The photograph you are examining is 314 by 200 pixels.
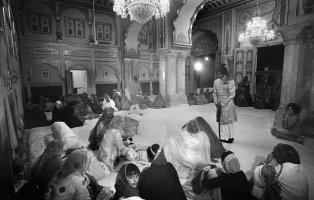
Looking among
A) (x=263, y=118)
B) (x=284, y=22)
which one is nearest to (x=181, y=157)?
(x=284, y=22)

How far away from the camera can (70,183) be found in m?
1.54

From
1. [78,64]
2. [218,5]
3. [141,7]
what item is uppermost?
[218,5]

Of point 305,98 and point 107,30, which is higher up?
point 107,30

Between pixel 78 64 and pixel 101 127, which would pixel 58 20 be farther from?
pixel 101 127

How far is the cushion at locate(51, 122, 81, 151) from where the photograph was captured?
118 inches

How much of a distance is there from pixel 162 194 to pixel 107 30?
1102 centimetres

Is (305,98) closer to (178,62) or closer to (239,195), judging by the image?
(239,195)

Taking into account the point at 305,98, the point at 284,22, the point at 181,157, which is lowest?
the point at 181,157

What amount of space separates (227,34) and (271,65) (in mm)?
3042

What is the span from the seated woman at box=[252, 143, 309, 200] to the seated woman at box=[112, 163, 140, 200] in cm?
134

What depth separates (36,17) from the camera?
8.95 m

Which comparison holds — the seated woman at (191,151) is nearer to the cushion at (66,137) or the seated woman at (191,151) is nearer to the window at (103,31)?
the cushion at (66,137)

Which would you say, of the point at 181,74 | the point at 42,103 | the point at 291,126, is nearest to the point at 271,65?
the point at 181,74

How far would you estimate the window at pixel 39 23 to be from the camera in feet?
29.1
